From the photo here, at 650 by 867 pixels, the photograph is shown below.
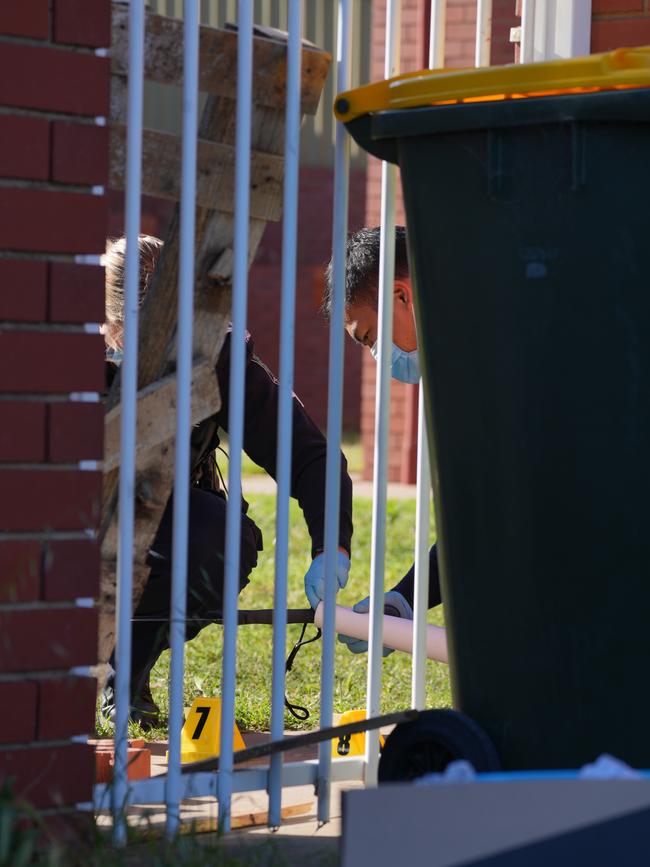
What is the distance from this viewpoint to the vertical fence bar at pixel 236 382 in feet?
7.55

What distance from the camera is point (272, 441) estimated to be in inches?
136

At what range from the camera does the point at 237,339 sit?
2.35 meters

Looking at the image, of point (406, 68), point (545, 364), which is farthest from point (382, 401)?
point (406, 68)

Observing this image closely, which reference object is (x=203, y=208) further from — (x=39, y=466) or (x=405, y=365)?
(x=405, y=365)

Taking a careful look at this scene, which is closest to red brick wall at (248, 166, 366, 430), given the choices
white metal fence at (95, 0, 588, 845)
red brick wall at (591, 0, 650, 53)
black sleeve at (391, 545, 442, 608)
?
black sleeve at (391, 545, 442, 608)

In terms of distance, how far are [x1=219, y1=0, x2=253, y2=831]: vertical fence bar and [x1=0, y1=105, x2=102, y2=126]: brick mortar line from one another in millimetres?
284

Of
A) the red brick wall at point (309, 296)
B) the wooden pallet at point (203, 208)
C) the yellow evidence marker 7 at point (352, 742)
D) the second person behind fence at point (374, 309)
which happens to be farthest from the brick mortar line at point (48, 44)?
the red brick wall at point (309, 296)

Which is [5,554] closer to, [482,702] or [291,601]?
[482,702]

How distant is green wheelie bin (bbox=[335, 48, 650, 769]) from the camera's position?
2113 mm

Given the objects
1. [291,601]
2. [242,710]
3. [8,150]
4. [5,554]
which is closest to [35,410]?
[5,554]

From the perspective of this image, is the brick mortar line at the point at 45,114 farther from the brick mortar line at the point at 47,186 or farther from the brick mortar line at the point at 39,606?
the brick mortar line at the point at 39,606

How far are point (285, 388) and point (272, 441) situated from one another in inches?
40.6

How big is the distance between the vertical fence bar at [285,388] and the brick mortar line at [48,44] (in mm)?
374

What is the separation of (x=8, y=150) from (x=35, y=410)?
0.40 metres
